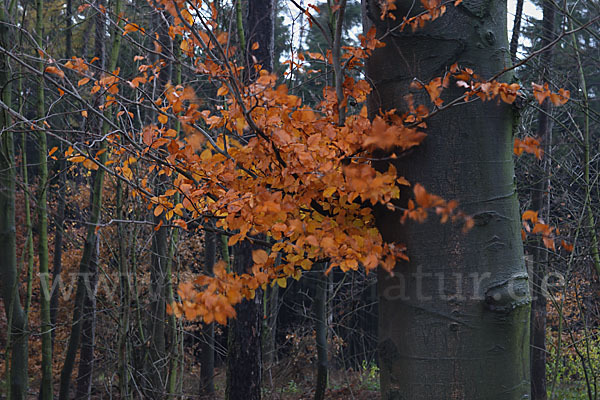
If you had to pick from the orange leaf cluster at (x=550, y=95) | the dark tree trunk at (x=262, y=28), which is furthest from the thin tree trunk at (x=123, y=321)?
the orange leaf cluster at (x=550, y=95)

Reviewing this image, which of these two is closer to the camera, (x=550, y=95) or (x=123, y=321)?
(x=550, y=95)

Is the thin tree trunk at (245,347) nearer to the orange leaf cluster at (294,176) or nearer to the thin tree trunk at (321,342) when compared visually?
the thin tree trunk at (321,342)

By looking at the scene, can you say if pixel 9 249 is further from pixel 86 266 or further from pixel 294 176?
pixel 294 176

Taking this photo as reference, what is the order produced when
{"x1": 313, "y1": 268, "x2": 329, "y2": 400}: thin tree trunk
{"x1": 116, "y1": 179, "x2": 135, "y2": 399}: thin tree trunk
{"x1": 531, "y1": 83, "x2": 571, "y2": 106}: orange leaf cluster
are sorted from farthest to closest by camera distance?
{"x1": 313, "y1": 268, "x2": 329, "y2": 400}: thin tree trunk → {"x1": 116, "y1": 179, "x2": 135, "y2": 399}: thin tree trunk → {"x1": 531, "y1": 83, "x2": 571, "y2": 106}: orange leaf cluster

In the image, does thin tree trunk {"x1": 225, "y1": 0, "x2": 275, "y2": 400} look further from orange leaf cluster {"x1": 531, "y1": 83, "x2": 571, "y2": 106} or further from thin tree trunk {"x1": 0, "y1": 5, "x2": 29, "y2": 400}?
orange leaf cluster {"x1": 531, "y1": 83, "x2": 571, "y2": 106}

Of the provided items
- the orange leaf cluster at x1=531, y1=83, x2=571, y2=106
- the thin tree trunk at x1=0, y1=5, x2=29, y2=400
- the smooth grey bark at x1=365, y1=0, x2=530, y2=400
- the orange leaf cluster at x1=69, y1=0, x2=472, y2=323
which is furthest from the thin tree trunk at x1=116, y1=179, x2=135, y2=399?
the orange leaf cluster at x1=531, y1=83, x2=571, y2=106

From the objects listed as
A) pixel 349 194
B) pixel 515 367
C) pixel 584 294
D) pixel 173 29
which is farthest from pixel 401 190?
pixel 584 294

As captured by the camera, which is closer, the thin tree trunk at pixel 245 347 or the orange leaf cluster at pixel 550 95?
the orange leaf cluster at pixel 550 95

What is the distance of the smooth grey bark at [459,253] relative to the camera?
5.34 feet

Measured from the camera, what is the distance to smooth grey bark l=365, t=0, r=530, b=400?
5.34 feet

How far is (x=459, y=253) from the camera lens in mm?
1648

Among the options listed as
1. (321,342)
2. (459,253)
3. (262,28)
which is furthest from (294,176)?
(321,342)

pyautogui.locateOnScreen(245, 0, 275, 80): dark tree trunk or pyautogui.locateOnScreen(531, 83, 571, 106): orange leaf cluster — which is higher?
pyautogui.locateOnScreen(245, 0, 275, 80): dark tree trunk

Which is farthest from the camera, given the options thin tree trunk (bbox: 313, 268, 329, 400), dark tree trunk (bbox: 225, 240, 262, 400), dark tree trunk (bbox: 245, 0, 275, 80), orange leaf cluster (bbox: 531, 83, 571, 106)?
thin tree trunk (bbox: 313, 268, 329, 400)
